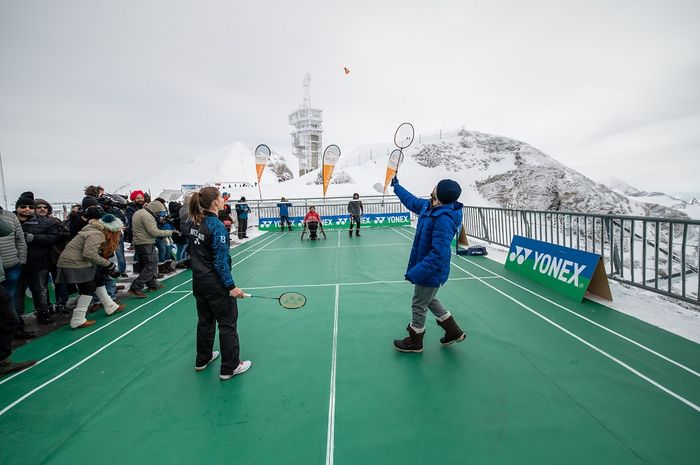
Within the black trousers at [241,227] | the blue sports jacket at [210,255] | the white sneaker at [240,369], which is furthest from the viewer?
the black trousers at [241,227]

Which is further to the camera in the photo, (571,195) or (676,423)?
(571,195)

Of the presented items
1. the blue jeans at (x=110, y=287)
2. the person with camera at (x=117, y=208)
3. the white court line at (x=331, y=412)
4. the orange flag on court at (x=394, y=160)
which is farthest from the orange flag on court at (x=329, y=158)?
the white court line at (x=331, y=412)

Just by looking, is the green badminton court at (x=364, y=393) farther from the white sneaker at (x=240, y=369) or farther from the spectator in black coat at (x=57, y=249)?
the spectator in black coat at (x=57, y=249)

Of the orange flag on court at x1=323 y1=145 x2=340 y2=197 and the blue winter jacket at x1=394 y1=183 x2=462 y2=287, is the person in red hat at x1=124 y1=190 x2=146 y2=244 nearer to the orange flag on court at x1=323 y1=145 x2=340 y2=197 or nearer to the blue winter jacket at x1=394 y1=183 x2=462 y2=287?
the blue winter jacket at x1=394 y1=183 x2=462 y2=287

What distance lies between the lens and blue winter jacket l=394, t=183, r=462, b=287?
3070 millimetres

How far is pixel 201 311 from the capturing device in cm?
314

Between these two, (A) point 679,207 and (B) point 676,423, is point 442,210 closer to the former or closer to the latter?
(B) point 676,423

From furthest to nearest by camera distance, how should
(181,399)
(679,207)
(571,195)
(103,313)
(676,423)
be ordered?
(571,195)
(679,207)
(103,313)
(181,399)
(676,423)

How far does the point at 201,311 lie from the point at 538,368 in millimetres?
3727

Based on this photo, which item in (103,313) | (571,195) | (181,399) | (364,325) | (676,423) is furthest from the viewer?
(571,195)

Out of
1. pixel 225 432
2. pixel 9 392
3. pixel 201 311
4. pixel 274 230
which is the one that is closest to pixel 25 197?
pixel 9 392

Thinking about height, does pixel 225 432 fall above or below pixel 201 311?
below

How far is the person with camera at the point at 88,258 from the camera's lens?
4457 millimetres

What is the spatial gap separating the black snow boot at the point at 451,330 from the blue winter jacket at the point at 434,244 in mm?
646
